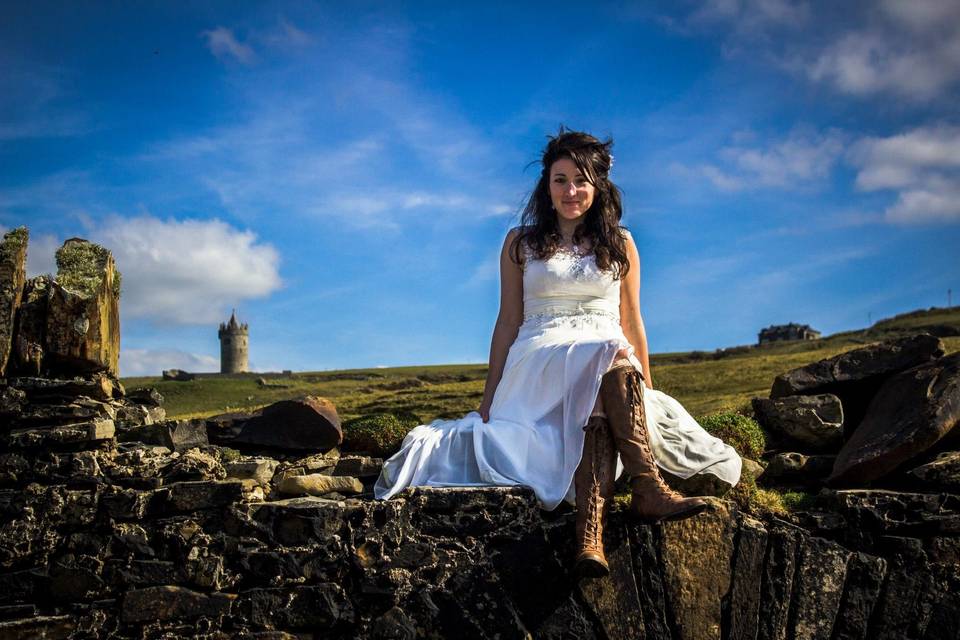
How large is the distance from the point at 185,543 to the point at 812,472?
18.4 feet

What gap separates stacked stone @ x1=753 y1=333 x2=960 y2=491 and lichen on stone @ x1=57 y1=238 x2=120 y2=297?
623cm

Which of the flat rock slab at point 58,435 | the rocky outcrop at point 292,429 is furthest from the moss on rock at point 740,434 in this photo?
the flat rock slab at point 58,435

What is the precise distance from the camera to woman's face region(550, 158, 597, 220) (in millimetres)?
5996

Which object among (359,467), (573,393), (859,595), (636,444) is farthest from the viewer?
(359,467)

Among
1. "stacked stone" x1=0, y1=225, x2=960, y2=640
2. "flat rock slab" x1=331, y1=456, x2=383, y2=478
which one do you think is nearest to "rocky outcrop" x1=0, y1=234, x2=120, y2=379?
"stacked stone" x1=0, y1=225, x2=960, y2=640

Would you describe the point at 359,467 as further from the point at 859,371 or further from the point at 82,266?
the point at 859,371

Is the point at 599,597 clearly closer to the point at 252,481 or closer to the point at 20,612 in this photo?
the point at 252,481

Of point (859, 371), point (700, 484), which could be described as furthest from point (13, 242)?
point (859, 371)

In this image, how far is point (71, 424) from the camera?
6.12 metres

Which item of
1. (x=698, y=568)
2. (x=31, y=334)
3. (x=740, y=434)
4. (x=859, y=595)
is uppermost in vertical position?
(x=31, y=334)

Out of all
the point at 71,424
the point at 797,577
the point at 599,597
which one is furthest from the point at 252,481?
the point at 797,577

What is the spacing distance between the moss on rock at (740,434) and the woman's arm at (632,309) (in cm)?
224

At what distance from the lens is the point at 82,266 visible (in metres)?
6.68

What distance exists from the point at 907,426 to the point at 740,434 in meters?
1.64
